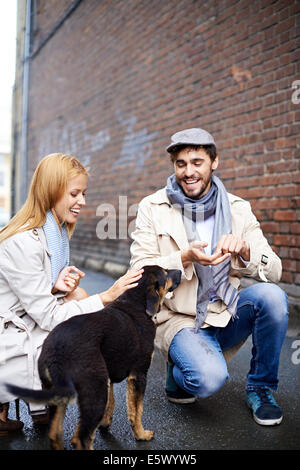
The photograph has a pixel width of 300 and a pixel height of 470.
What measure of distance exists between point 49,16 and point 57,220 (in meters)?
11.6

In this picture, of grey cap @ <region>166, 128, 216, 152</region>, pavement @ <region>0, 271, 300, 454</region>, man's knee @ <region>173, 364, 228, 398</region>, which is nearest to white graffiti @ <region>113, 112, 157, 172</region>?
grey cap @ <region>166, 128, 216, 152</region>

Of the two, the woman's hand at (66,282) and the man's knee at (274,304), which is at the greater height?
the woman's hand at (66,282)

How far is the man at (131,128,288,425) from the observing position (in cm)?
299

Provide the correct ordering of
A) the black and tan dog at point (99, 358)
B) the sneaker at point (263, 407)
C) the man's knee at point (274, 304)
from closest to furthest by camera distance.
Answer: the black and tan dog at point (99, 358), the sneaker at point (263, 407), the man's knee at point (274, 304)

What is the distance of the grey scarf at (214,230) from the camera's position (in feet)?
10.3

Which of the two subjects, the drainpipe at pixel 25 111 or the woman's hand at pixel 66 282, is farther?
the drainpipe at pixel 25 111

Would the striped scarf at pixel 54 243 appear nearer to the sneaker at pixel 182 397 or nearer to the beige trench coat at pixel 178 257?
the beige trench coat at pixel 178 257

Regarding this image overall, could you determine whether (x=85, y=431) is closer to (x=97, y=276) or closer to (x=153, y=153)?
(x=153, y=153)

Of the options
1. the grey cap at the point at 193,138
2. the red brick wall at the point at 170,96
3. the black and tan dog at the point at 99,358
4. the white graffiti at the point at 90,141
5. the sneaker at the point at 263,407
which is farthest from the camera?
the white graffiti at the point at 90,141

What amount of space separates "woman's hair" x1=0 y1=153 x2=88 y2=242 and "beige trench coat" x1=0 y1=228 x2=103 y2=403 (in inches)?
4.6

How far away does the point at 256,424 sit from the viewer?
301 cm

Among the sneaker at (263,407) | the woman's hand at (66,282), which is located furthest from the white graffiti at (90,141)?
the sneaker at (263,407)

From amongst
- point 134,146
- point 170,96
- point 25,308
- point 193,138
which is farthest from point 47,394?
point 134,146

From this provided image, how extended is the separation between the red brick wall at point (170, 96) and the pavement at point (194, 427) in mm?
2138
